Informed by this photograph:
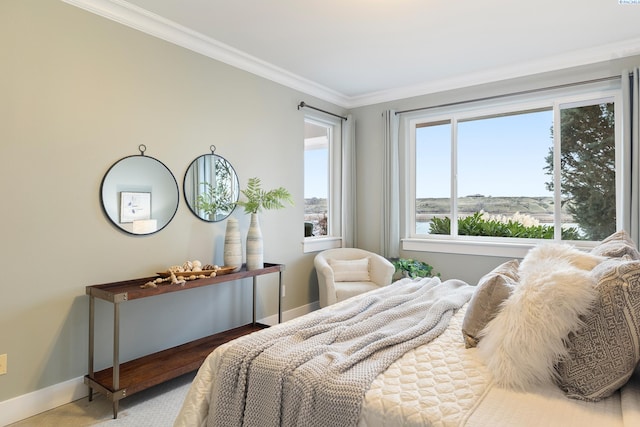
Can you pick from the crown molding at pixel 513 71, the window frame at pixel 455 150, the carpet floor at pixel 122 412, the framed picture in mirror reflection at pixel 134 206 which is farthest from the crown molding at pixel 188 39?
the carpet floor at pixel 122 412

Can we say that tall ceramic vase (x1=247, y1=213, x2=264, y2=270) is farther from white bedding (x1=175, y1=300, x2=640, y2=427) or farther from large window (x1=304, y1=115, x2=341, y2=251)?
white bedding (x1=175, y1=300, x2=640, y2=427)

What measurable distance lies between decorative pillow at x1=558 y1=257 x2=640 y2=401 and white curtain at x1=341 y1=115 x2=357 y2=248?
3603 millimetres

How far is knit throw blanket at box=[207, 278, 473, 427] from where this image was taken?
4.30 feet

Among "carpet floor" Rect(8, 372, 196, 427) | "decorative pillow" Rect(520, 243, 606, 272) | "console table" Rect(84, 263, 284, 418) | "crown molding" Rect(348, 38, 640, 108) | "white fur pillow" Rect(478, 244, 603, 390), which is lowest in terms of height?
"carpet floor" Rect(8, 372, 196, 427)

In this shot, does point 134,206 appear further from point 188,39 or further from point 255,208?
point 188,39

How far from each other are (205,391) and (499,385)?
1.14 meters

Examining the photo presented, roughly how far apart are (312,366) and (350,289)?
7.89 ft

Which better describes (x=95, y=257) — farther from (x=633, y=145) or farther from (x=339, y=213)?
(x=633, y=145)

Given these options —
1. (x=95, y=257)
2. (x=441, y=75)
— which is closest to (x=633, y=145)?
(x=441, y=75)

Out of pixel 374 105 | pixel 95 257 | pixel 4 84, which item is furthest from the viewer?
pixel 374 105

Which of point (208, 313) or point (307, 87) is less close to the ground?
point (307, 87)

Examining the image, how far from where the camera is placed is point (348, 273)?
4.09 meters

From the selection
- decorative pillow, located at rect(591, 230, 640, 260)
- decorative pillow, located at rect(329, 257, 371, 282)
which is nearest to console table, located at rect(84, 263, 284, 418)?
decorative pillow, located at rect(329, 257, 371, 282)

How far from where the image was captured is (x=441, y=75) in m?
4.05
